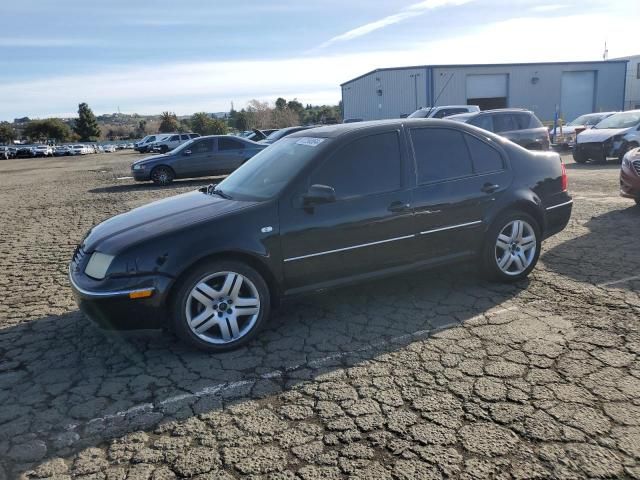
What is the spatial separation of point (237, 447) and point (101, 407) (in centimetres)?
107

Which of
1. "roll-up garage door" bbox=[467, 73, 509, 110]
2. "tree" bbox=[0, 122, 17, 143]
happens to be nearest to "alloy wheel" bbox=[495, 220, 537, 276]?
"roll-up garage door" bbox=[467, 73, 509, 110]

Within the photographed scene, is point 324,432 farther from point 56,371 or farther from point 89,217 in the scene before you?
point 89,217

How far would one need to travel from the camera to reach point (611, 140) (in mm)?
15703

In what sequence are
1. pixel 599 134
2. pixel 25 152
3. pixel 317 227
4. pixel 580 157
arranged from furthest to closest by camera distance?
pixel 25 152, pixel 580 157, pixel 599 134, pixel 317 227

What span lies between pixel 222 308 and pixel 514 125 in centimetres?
1265

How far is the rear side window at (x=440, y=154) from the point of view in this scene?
4719 millimetres

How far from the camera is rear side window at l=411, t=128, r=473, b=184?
4.72 metres

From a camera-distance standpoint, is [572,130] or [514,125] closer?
[514,125]

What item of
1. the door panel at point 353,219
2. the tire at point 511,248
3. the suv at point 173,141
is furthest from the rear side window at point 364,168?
the suv at point 173,141

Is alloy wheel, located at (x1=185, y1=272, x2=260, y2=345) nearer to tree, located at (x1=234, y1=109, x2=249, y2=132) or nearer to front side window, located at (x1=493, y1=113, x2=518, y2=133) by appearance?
front side window, located at (x1=493, y1=113, x2=518, y2=133)

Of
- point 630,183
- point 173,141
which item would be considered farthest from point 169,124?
point 630,183

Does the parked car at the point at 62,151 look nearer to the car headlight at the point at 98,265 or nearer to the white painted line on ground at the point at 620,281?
the car headlight at the point at 98,265

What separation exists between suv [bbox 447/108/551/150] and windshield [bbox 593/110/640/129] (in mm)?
3627

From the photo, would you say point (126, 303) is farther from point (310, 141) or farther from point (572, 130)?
point (572, 130)
